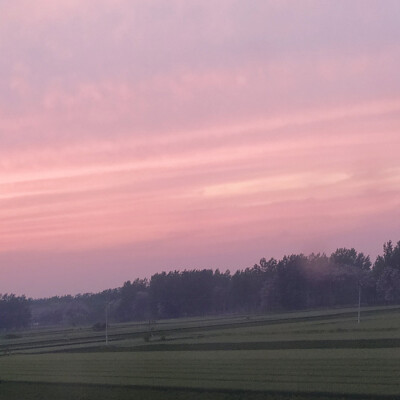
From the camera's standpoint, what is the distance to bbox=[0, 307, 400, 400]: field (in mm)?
32781

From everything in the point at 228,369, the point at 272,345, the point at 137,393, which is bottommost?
the point at 137,393

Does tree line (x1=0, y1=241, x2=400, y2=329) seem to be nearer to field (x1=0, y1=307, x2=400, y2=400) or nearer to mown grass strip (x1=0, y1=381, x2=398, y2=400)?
field (x1=0, y1=307, x2=400, y2=400)

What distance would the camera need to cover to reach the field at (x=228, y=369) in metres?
32.8

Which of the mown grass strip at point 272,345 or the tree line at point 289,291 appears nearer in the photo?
the mown grass strip at point 272,345

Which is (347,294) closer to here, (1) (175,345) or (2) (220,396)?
(1) (175,345)

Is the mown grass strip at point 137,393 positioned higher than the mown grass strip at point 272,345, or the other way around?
the mown grass strip at point 272,345

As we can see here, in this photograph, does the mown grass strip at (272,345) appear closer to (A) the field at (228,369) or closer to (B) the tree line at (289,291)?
(A) the field at (228,369)

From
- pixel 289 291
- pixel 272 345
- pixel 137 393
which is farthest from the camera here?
pixel 289 291

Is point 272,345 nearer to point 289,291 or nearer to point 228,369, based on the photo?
point 228,369

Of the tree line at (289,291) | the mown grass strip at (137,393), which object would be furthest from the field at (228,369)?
the tree line at (289,291)

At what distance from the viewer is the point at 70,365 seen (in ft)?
176

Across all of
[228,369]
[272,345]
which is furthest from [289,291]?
[228,369]

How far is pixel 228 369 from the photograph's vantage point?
137ft

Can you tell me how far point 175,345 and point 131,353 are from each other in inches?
229
